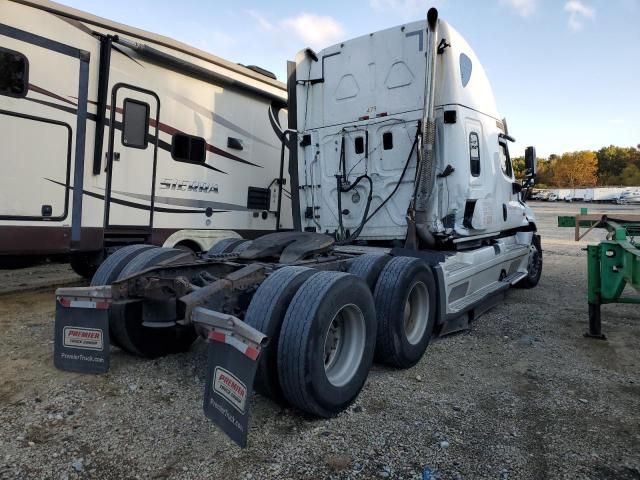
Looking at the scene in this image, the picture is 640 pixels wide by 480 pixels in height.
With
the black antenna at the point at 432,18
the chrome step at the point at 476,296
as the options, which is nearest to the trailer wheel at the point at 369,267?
the chrome step at the point at 476,296

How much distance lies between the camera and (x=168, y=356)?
404cm

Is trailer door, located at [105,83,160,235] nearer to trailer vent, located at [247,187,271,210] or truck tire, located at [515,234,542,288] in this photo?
trailer vent, located at [247,187,271,210]

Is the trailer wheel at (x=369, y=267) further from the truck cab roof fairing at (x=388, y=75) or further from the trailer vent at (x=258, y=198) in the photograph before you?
the trailer vent at (x=258, y=198)

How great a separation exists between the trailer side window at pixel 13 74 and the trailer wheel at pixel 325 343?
402 cm

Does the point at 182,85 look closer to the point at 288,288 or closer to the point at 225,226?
the point at 225,226

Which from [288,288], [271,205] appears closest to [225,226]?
[271,205]

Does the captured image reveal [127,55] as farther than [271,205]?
No

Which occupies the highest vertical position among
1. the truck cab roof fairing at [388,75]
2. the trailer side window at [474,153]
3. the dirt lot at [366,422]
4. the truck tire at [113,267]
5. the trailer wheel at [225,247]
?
the truck cab roof fairing at [388,75]

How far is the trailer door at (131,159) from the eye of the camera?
5.64m

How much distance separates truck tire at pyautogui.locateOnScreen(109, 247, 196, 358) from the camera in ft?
11.9

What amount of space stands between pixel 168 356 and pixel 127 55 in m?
3.83

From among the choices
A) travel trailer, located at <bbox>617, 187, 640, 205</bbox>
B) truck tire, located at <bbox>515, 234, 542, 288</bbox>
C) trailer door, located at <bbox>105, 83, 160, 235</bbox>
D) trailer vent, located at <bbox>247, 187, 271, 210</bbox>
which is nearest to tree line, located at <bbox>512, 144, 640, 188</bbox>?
travel trailer, located at <bbox>617, 187, 640, 205</bbox>

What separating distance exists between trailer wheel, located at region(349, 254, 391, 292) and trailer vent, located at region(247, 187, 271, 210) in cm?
357

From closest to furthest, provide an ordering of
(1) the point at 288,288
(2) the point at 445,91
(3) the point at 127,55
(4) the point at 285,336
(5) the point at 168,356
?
(4) the point at 285,336
(1) the point at 288,288
(5) the point at 168,356
(2) the point at 445,91
(3) the point at 127,55
